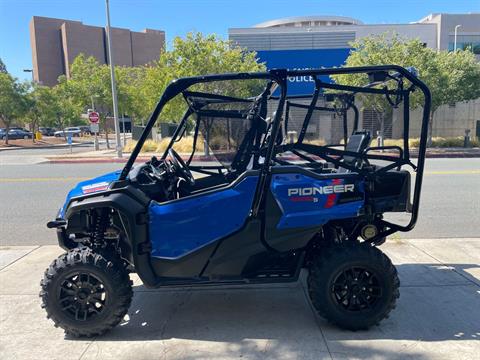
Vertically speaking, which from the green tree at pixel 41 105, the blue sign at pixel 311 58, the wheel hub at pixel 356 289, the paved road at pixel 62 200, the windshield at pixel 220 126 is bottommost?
the paved road at pixel 62 200

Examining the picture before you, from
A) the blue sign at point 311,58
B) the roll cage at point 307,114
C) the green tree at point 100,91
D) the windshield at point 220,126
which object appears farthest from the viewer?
the green tree at point 100,91

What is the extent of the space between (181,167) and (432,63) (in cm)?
1841

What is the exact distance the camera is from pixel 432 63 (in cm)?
1884

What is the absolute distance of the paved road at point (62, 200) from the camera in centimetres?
639

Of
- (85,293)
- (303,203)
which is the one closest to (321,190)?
(303,203)

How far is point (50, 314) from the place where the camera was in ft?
10.5

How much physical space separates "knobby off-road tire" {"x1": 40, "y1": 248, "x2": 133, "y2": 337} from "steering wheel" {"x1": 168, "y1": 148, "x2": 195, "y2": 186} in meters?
1.04

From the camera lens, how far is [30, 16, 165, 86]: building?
286 feet

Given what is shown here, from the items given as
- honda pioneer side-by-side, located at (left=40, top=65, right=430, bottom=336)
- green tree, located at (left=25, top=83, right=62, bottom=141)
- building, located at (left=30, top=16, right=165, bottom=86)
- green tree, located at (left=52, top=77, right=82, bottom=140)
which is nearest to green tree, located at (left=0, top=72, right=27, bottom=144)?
green tree, located at (left=25, top=83, right=62, bottom=141)

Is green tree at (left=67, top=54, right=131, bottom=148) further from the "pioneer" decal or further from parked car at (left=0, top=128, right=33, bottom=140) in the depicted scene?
the "pioneer" decal

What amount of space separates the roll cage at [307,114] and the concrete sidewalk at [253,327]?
32.7 inches

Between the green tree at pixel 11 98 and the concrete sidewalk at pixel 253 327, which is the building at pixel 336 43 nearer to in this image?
the concrete sidewalk at pixel 253 327

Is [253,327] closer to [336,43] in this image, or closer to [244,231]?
[244,231]

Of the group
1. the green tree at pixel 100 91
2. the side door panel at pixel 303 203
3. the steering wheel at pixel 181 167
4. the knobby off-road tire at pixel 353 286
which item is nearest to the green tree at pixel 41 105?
the green tree at pixel 100 91
